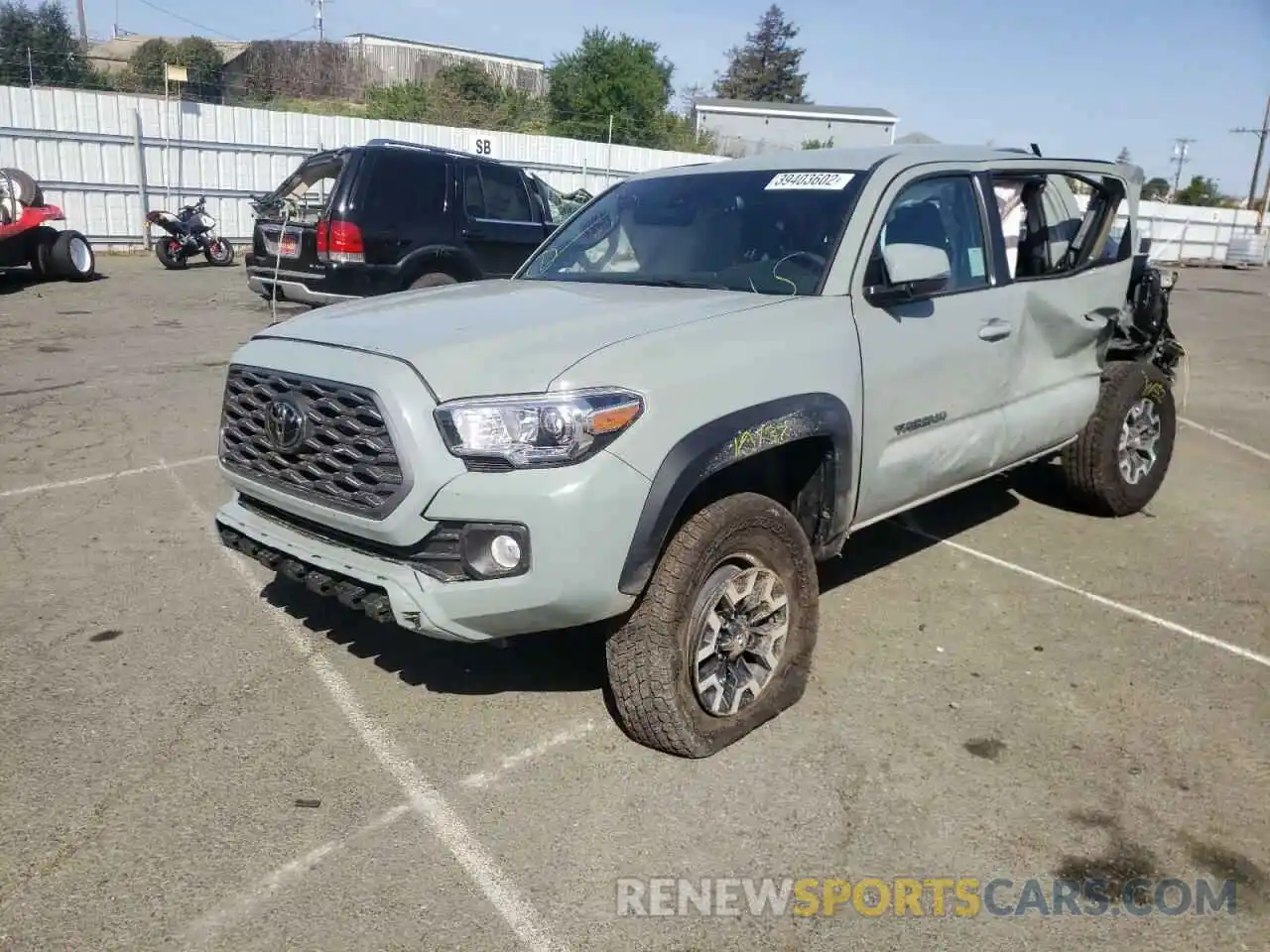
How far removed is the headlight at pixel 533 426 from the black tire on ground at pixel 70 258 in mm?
14373

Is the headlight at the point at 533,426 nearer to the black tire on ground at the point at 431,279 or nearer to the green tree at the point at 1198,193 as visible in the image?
the black tire on ground at the point at 431,279

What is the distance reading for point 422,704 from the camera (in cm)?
362

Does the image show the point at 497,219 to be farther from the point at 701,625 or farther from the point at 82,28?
the point at 82,28

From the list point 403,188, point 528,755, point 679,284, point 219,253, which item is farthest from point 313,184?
point 219,253

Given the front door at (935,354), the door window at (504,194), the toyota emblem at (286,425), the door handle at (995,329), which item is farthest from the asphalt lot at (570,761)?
the door window at (504,194)

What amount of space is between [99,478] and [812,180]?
14.8 ft

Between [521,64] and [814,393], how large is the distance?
72.7m

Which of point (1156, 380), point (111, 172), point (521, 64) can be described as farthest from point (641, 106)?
point (1156, 380)

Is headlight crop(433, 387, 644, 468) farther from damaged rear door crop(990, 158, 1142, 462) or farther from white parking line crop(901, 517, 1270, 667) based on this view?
white parking line crop(901, 517, 1270, 667)

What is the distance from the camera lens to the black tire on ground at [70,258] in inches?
574

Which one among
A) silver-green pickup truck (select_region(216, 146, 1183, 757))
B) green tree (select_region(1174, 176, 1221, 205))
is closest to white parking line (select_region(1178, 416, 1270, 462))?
silver-green pickup truck (select_region(216, 146, 1183, 757))

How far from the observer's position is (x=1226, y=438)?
329 inches

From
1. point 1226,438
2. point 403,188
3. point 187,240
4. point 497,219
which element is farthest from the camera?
point 187,240

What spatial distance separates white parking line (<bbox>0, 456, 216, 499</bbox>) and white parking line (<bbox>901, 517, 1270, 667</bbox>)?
4.47m
